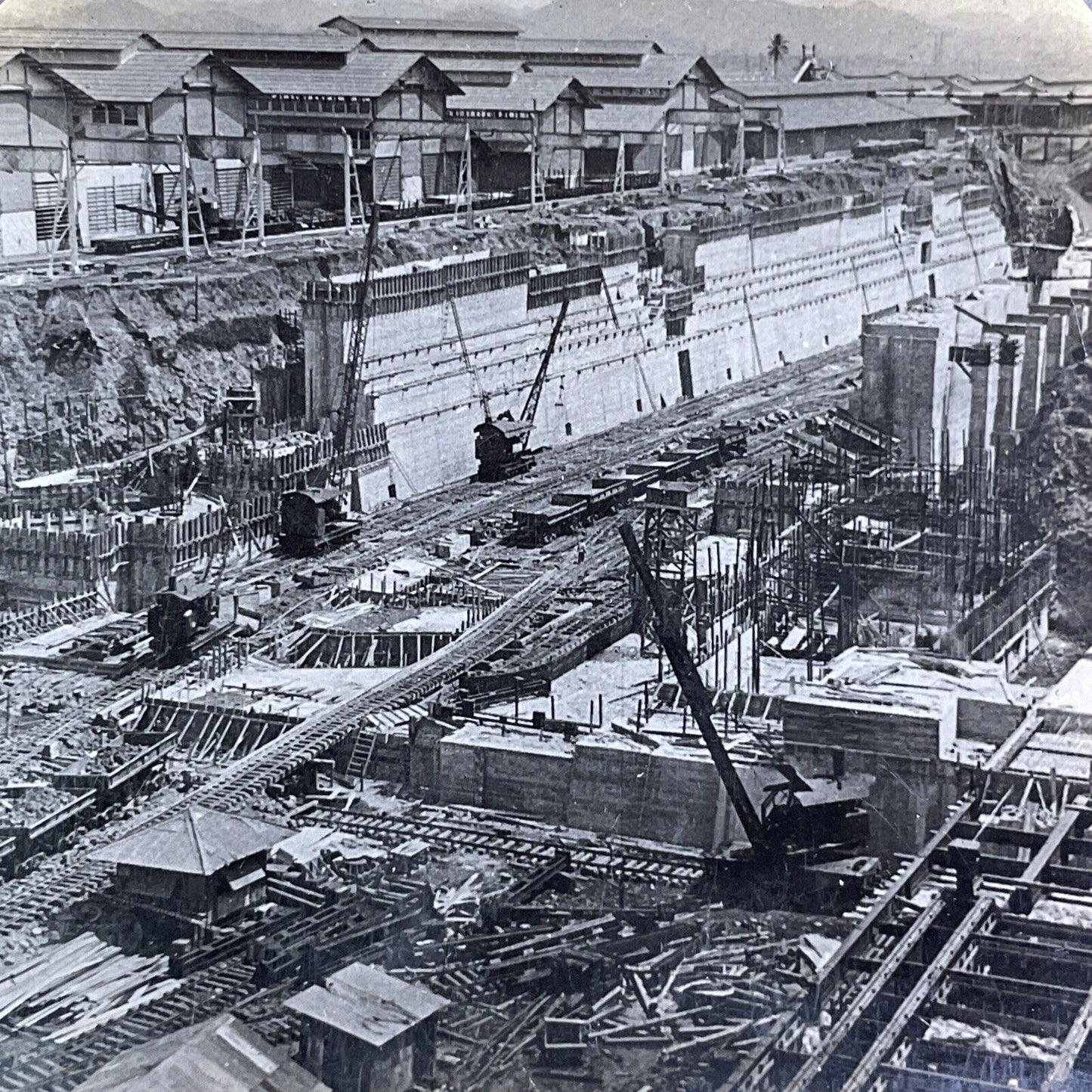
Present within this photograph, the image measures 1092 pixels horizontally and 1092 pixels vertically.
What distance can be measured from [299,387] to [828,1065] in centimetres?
1829

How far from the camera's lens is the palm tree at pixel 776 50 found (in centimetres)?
5181

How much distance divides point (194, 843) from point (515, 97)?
27.3 meters

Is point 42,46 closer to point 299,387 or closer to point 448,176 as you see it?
point 299,387

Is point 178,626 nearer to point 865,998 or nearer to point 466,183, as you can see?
point 865,998

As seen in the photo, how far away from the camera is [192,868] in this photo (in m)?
13.6

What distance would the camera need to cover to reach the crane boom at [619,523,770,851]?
47.7ft

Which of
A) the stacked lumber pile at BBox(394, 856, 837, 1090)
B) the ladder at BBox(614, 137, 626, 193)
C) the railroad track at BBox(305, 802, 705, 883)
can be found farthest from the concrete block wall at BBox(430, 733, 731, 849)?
the ladder at BBox(614, 137, 626, 193)

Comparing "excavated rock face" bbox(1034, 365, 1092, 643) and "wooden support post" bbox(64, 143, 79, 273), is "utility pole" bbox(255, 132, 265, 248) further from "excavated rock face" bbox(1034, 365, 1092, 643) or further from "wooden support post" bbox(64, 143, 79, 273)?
"excavated rock face" bbox(1034, 365, 1092, 643)

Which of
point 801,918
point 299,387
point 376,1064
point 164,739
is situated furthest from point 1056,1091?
point 299,387

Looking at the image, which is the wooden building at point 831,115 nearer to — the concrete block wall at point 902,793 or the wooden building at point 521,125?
the wooden building at point 521,125

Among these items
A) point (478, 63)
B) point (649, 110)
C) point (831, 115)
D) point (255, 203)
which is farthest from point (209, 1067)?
point (831, 115)

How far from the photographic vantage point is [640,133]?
4334cm

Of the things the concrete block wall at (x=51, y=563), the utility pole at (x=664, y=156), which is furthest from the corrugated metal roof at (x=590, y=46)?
the concrete block wall at (x=51, y=563)

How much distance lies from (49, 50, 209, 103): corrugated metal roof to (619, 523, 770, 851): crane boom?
16.0m
